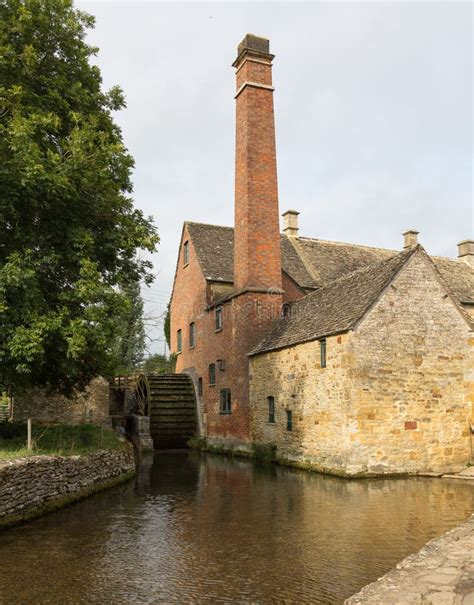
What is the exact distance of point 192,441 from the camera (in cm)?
2444

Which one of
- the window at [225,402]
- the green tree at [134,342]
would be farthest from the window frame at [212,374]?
the green tree at [134,342]

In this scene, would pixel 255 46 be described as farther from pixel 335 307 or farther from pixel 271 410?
pixel 271 410

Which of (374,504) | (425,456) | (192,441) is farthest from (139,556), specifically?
(192,441)

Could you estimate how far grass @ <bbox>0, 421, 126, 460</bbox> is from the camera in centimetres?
1163

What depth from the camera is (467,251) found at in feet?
101

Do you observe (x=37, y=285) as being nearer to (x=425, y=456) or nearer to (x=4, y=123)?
(x=4, y=123)

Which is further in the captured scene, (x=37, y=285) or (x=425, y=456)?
(x=425, y=456)

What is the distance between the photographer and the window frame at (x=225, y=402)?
21.8 metres

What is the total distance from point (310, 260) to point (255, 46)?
990cm

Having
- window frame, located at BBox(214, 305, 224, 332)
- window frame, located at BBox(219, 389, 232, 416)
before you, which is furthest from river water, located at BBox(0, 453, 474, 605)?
window frame, located at BBox(214, 305, 224, 332)

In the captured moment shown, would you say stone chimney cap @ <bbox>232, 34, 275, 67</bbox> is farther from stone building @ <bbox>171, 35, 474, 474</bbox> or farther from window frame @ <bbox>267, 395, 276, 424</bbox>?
window frame @ <bbox>267, 395, 276, 424</bbox>

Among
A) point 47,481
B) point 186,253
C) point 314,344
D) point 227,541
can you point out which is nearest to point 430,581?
point 227,541

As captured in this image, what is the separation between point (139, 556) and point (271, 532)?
2.23 metres

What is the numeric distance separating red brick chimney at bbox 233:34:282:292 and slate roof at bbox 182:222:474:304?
145 inches
